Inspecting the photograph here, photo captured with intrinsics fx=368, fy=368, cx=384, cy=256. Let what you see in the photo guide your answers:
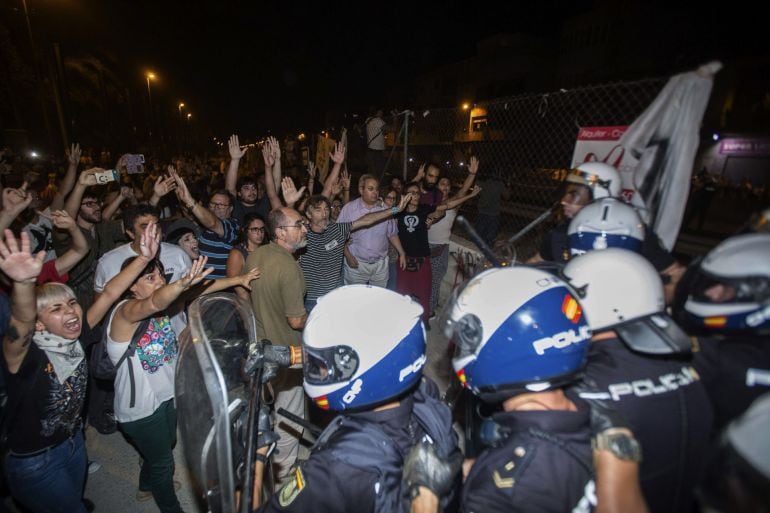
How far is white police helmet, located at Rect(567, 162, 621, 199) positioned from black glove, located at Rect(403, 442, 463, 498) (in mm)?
3434

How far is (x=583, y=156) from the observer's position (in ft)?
14.3

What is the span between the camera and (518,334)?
59.2 inches

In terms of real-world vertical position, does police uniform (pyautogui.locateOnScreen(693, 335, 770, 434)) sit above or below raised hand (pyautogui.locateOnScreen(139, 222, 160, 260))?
below

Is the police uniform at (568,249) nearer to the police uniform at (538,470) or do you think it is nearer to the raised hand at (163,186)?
the police uniform at (538,470)

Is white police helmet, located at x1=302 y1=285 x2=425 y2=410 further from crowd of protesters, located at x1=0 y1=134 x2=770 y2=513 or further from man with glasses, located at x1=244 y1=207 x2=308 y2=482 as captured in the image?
man with glasses, located at x1=244 y1=207 x2=308 y2=482

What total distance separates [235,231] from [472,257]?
12.7 ft

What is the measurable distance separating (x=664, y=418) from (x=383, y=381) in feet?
4.29

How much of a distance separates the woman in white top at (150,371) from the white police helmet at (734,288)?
3012mm

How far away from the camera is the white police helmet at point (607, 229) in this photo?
3.07 metres

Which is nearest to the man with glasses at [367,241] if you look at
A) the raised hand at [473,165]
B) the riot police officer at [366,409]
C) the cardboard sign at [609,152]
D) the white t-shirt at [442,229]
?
the white t-shirt at [442,229]

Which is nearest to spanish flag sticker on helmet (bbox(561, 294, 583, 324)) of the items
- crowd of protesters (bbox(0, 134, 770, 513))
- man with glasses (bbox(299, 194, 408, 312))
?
crowd of protesters (bbox(0, 134, 770, 513))

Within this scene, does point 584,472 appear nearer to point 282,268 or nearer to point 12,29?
point 282,268

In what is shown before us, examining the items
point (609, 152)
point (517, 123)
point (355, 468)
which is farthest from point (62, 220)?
point (517, 123)

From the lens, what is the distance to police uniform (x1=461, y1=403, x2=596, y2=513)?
125 cm
